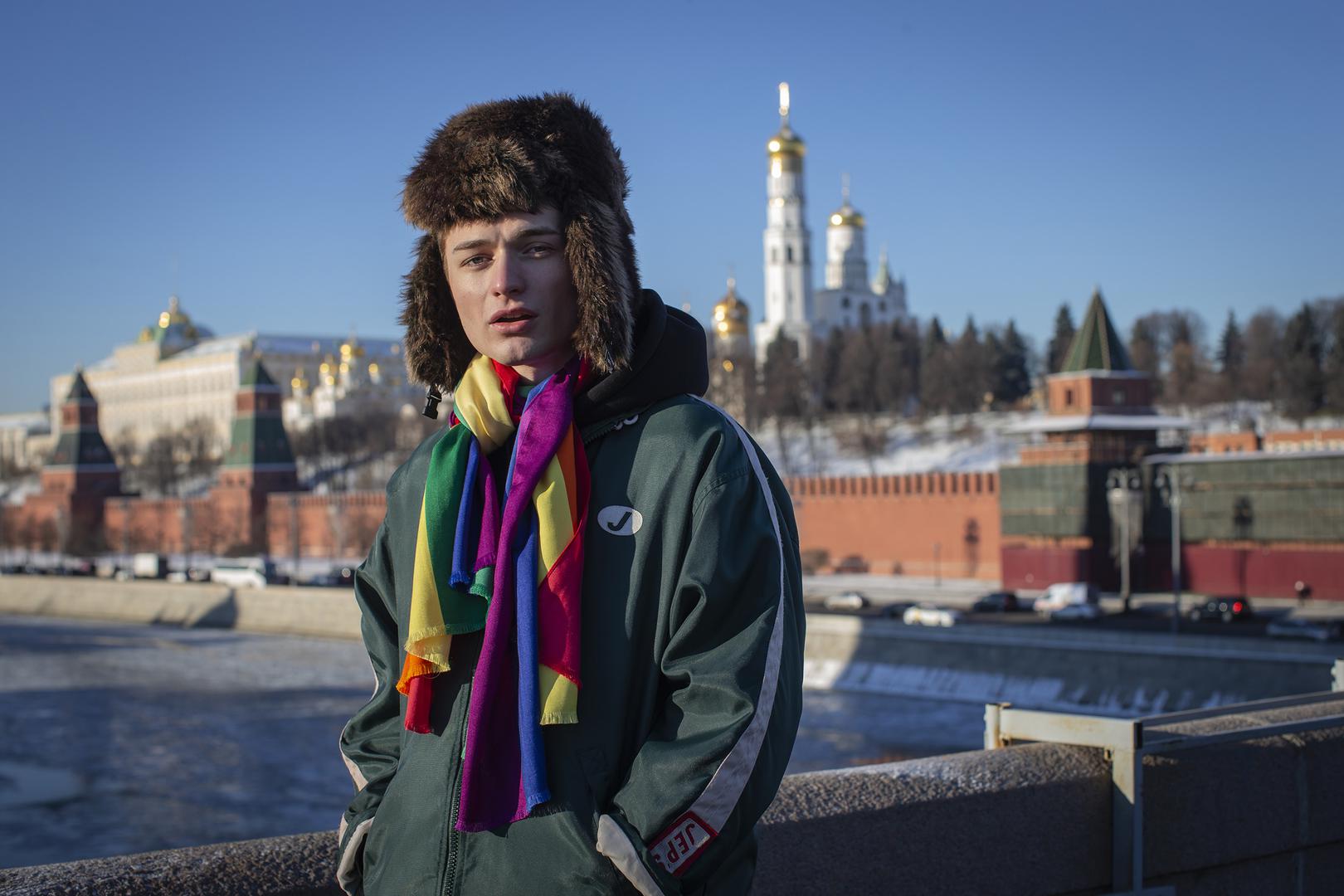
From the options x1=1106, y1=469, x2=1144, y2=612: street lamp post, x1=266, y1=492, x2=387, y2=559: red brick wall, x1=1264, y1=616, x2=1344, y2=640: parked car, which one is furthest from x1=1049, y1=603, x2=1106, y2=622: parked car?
x1=266, y1=492, x2=387, y2=559: red brick wall

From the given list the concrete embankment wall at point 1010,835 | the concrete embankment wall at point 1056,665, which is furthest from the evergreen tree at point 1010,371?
the concrete embankment wall at point 1010,835

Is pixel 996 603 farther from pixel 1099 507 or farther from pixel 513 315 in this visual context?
pixel 513 315

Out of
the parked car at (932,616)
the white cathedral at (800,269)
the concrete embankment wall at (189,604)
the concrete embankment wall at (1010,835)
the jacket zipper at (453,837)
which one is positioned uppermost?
the white cathedral at (800,269)

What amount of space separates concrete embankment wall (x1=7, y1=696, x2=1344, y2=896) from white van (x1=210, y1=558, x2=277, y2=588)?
30.2 meters

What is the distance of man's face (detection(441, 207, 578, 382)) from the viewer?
1.72m

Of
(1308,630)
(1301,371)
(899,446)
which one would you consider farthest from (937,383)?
(1308,630)

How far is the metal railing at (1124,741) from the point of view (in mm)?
2449

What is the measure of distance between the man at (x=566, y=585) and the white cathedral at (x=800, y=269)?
2113 inches

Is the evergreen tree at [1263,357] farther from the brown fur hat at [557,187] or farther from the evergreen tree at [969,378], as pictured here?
the brown fur hat at [557,187]

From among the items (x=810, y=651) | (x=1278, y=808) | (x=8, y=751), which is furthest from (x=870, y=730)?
(x=1278, y=808)

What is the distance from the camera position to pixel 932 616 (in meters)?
21.1

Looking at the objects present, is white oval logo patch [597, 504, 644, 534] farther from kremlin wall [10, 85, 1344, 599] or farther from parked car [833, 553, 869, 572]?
parked car [833, 553, 869, 572]

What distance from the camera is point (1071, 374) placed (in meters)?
26.0

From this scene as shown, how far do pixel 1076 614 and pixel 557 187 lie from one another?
20.1m
